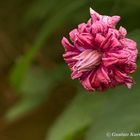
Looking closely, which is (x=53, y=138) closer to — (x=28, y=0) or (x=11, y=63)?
(x=28, y=0)

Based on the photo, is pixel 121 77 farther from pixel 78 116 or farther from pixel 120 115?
pixel 78 116

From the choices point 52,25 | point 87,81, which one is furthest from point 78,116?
point 87,81

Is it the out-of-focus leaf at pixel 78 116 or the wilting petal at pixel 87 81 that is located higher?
the wilting petal at pixel 87 81

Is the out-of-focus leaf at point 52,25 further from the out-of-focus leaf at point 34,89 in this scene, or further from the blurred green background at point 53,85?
the out-of-focus leaf at point 34,89

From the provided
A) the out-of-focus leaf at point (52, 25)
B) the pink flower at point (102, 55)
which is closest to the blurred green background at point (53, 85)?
the out-of-focus leaf at point (52, 25)

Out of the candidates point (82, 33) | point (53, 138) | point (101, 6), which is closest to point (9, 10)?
point (53, 138)
